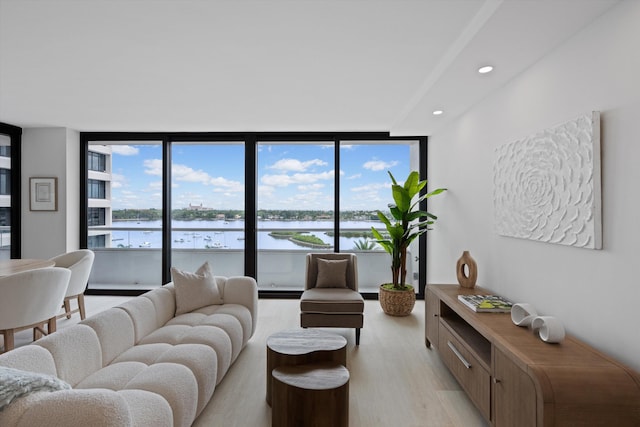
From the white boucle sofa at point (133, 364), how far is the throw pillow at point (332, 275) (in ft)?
3.51

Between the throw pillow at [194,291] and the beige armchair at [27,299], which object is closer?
the beige armchair at [27,299]

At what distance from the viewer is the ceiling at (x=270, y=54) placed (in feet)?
6.60

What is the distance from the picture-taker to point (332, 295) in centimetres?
349

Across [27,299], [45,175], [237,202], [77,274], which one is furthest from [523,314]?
[45,175]

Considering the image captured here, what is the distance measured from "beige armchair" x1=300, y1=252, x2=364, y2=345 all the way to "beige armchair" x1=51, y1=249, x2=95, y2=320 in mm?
2528

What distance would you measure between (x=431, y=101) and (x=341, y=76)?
100cm

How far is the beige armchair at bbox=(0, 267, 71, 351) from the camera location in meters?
2.71

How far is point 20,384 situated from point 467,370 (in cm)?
241

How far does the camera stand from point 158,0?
76.9 inches

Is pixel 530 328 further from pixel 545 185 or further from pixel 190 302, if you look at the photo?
pixel 190 302

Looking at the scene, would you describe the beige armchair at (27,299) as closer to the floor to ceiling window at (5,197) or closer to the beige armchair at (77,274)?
the beige armchair at (77,274)

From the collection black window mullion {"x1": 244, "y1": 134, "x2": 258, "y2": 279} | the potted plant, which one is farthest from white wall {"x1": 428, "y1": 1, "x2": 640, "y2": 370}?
black window mullion {"x1": 244, "y1": 134, "x2": 258, "y2": 279}

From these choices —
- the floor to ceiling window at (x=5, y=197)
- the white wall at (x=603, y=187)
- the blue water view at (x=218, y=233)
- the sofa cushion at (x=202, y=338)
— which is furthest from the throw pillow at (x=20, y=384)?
the floor to ceiling window at (x=5, y=197)

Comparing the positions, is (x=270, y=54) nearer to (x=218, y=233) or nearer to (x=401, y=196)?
(x=401, y=196)
